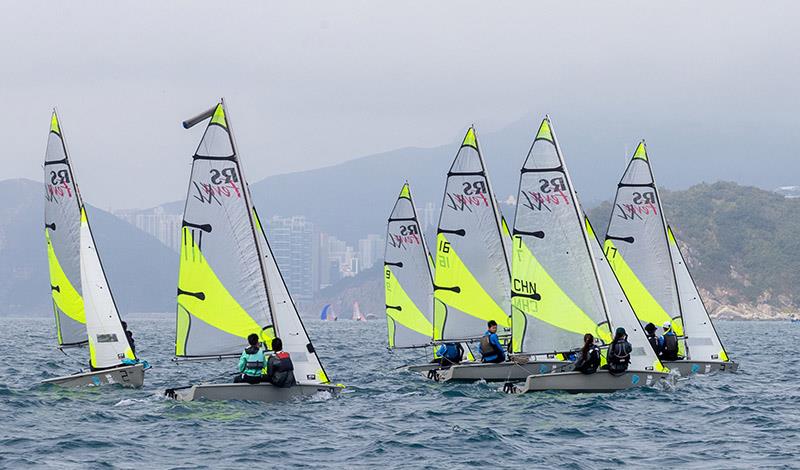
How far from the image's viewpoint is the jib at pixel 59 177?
29.8 m

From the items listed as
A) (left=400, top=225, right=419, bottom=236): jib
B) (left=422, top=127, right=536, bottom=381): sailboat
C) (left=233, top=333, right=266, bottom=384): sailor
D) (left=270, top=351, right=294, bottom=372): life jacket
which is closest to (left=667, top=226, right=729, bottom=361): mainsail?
(left=422, top=127, right=536, bottom=381): sailboat

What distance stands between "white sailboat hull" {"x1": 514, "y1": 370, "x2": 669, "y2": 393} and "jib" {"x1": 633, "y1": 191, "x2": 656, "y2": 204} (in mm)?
10658

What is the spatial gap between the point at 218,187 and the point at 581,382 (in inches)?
348

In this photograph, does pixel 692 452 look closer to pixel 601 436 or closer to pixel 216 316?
pixel 601 436

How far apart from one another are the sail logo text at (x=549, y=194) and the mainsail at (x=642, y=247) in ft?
26.5

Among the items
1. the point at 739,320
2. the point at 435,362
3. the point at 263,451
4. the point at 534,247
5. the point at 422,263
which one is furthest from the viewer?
the point at 739,320

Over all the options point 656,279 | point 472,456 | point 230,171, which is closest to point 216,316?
point 230,171

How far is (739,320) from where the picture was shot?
187625mm

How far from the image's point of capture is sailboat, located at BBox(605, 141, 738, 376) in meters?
35.1

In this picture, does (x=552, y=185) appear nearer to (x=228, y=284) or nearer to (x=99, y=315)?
(x=228, y=284)

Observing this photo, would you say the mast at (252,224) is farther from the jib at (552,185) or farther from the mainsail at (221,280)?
the jib at (552,185)

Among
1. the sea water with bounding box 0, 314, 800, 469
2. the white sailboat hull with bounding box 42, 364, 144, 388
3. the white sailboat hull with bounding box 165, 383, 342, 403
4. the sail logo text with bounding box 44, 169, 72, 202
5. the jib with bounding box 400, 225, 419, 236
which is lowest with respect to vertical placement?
the sea water with bounding box 0, 314, 800, 469

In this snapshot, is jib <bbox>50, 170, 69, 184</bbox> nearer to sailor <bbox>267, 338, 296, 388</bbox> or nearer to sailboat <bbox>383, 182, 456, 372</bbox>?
sailor <bbox>267, 338, 296, 388</bbox>

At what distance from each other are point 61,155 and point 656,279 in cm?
1738
